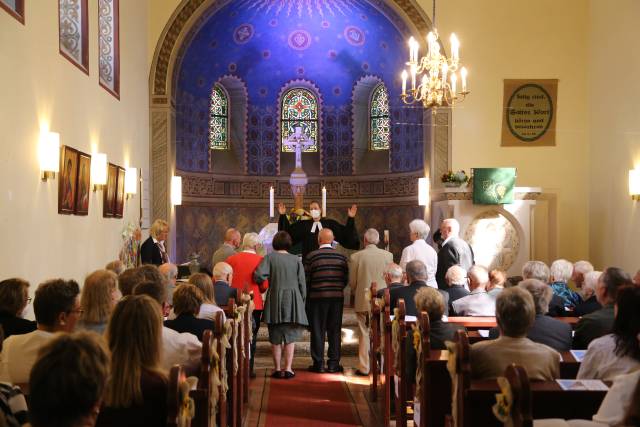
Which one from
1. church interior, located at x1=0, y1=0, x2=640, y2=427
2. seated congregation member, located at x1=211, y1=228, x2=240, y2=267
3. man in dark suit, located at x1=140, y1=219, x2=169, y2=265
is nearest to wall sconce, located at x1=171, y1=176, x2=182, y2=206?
church interior, located at x1=0, y1=0, x2=640, y2=427

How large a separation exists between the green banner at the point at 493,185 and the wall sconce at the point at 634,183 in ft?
5.14

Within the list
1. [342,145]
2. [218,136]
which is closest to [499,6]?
[342,145]

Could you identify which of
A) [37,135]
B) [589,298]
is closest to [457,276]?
[589,298]

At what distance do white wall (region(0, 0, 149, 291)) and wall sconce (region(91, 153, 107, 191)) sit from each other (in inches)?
6.1

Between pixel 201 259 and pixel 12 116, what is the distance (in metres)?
9.85

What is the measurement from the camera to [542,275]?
6855 millimetres

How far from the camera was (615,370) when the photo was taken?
4.00m

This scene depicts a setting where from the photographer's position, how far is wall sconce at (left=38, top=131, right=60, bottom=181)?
289 inches

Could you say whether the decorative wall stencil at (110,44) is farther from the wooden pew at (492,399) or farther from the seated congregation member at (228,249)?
the wooden pew at (492,399)

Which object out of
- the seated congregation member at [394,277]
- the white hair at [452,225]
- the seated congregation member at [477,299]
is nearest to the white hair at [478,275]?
the seated congregation member at [477,299]

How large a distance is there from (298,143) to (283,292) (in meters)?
8.70

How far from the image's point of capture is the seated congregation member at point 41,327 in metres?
3.98

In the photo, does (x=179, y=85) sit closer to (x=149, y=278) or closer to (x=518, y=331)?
(x=149, y=278)

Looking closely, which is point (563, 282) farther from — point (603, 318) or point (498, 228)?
point (498, 228)
